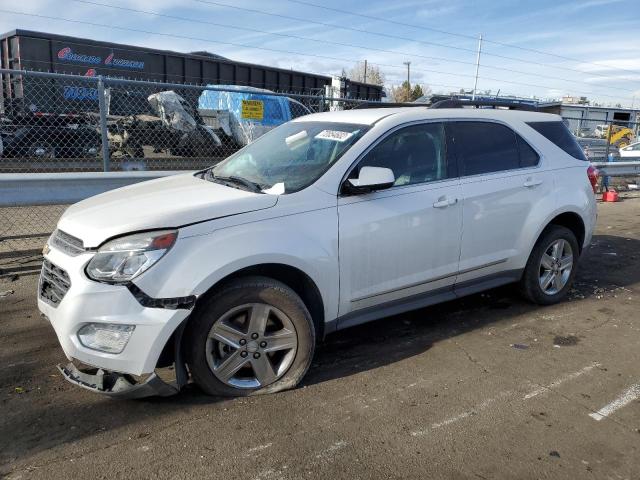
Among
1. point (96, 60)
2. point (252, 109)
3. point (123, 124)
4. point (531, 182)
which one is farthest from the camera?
point (96, 60)

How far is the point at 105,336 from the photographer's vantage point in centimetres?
295

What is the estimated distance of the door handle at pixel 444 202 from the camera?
3995 mm

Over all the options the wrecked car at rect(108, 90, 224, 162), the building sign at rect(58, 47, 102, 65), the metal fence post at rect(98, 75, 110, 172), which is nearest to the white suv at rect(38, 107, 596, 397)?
the metal fence post at rect(98, 75, 110, 172)

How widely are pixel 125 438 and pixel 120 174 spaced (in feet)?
13.3

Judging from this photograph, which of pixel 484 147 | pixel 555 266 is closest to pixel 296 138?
pixel 484 147

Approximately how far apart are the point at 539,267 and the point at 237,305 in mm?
2983

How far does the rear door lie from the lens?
14.0 ft

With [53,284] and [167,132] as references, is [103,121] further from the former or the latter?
[167,132]

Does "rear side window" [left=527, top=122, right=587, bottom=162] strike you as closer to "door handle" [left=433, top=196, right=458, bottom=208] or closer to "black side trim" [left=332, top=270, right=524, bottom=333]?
"black side trim" [left=332, top=270, right=524, bottom=333]

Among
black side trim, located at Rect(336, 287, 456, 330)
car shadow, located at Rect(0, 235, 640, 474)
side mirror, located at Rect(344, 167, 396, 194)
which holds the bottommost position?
car shadow, located at Rect(0, 235, 640, 474)

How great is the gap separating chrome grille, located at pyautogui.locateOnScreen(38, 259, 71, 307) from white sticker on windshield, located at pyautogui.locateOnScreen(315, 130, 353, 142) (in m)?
2.00

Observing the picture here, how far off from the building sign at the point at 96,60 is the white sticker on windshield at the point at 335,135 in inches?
577

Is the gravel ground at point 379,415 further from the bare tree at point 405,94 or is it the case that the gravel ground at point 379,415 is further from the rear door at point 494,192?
the bare tree at point 405,94

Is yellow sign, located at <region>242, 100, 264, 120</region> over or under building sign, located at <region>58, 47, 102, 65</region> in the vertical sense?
under
